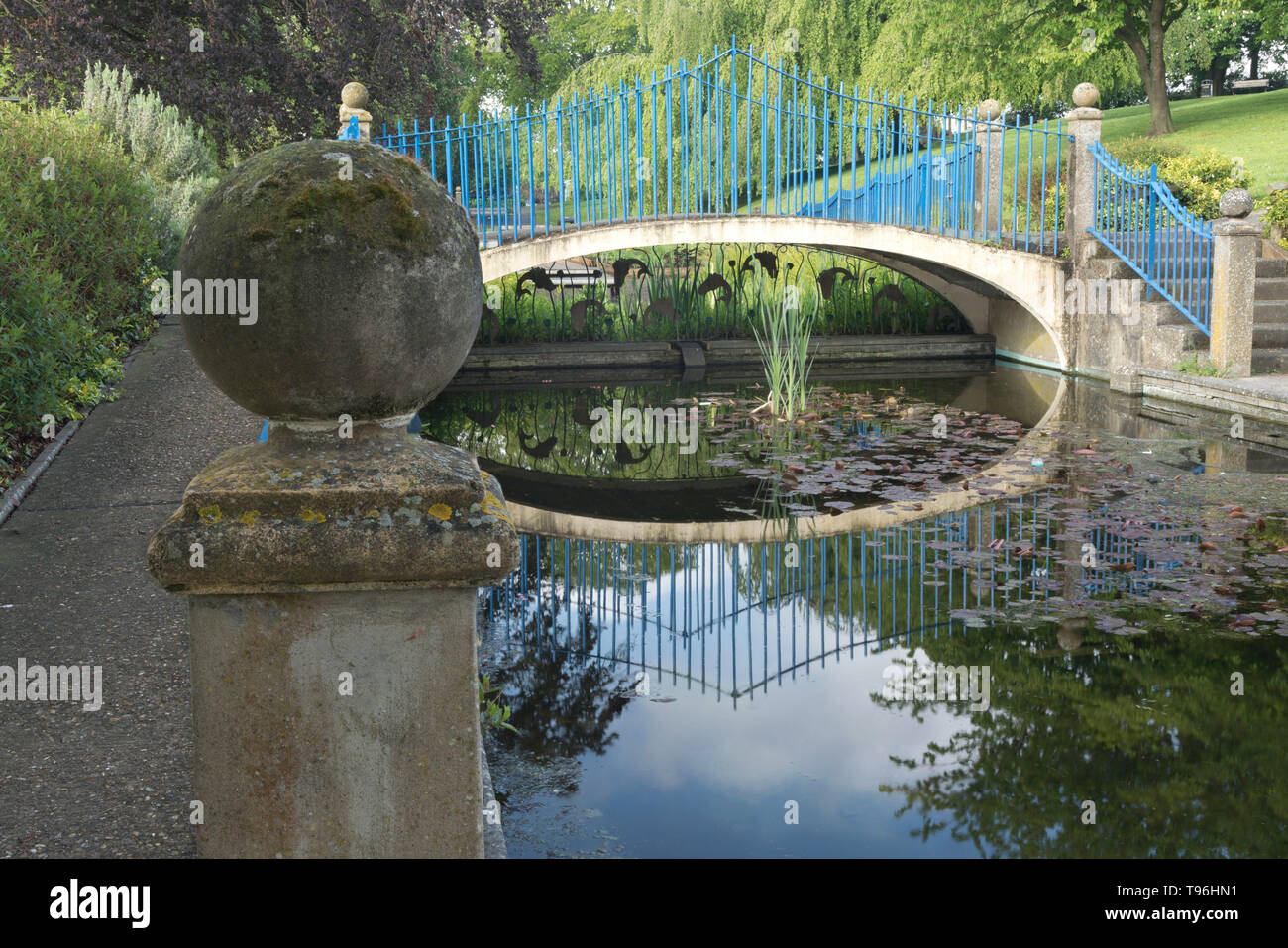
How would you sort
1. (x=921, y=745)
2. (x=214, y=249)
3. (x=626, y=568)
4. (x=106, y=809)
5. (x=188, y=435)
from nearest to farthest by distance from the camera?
(x=214, y=249), (x=106, y=809), (x=921, y=745), (x=626, y=568), (x=188, y=435)

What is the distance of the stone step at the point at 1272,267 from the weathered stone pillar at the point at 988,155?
106 inches

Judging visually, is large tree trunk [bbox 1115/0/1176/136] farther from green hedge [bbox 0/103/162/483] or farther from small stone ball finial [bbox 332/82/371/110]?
green hedge [bbox 0/103/162/483]

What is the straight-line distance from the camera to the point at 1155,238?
12117 millimetres

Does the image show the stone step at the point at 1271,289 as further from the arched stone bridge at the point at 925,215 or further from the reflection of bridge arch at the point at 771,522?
the reflection of bridge arch at the point at 771,522

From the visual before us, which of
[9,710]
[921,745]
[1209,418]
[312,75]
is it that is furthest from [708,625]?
[312,75]

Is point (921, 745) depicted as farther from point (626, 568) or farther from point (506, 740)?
point (626, 568)

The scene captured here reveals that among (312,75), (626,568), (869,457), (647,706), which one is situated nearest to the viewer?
(647,706)

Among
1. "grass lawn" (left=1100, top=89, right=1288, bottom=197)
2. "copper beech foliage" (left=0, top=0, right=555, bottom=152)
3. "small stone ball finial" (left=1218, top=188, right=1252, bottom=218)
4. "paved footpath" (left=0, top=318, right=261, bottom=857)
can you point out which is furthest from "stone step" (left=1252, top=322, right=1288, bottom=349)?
"copper beech foliage" (left=0, top=0, right=555, bottom=152)

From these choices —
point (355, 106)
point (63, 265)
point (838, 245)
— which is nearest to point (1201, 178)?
point (838, 245)

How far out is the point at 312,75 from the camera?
17.1 meters

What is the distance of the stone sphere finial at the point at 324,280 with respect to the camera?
2248 mm

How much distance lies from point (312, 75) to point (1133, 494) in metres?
13.6

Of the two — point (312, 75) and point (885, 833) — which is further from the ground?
point (312, 75)

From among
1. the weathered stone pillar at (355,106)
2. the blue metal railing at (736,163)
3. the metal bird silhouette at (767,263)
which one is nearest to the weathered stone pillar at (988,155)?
the blue metal railing at (736,163)
